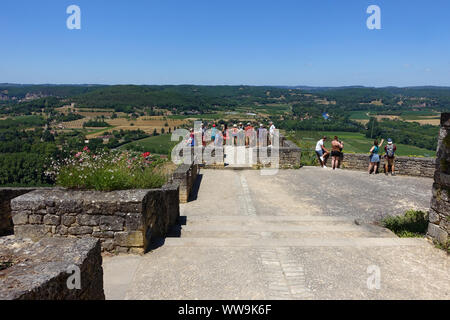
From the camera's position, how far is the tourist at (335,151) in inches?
494

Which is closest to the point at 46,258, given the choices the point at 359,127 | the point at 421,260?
the point at 421,260

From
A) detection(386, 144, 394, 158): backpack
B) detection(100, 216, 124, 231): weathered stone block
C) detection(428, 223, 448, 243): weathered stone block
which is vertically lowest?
detection(428, 223, 448, 243): weathered stone block

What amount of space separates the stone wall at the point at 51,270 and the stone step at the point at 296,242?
2.17 metres

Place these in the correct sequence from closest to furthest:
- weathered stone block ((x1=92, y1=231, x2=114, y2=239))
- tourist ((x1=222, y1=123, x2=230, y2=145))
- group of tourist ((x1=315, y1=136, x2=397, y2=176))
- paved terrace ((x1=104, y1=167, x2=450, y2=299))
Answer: paved terrace ((x1=104, y1=167, x2=450, y2=299)) < weathered stone block ((x1=92, y1=231, x2=114, y2=239)) < group of tourist ((x1=315, y1=136, x2=397, y2=176)) < tourist ((x1=222, y1=123, x2=230, y2=145))

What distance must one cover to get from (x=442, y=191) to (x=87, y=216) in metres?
5.78

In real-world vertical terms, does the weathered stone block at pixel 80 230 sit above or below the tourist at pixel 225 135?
below

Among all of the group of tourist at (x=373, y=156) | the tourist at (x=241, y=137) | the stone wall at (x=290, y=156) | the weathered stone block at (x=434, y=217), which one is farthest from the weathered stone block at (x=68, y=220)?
the tourist at (x=241, y=137)

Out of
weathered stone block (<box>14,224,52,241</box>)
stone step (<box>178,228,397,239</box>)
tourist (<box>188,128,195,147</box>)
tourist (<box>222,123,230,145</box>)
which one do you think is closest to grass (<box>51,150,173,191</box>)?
weathered stone block (<box>14,224,52,241</box>)

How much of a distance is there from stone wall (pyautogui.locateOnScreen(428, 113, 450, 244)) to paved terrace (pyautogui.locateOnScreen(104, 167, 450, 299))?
32 centimetres

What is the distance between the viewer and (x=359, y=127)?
6825 cm

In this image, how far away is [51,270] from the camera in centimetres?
239

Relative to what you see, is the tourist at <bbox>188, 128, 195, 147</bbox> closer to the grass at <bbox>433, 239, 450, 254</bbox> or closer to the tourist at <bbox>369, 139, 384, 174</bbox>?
the tourist at <bbox>369, 139, 384, 174</bbox>

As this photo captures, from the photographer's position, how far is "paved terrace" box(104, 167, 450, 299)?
12.6 ft

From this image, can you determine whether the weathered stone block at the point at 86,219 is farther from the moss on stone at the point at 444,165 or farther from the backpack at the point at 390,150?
the backpack at the point at 390,150
